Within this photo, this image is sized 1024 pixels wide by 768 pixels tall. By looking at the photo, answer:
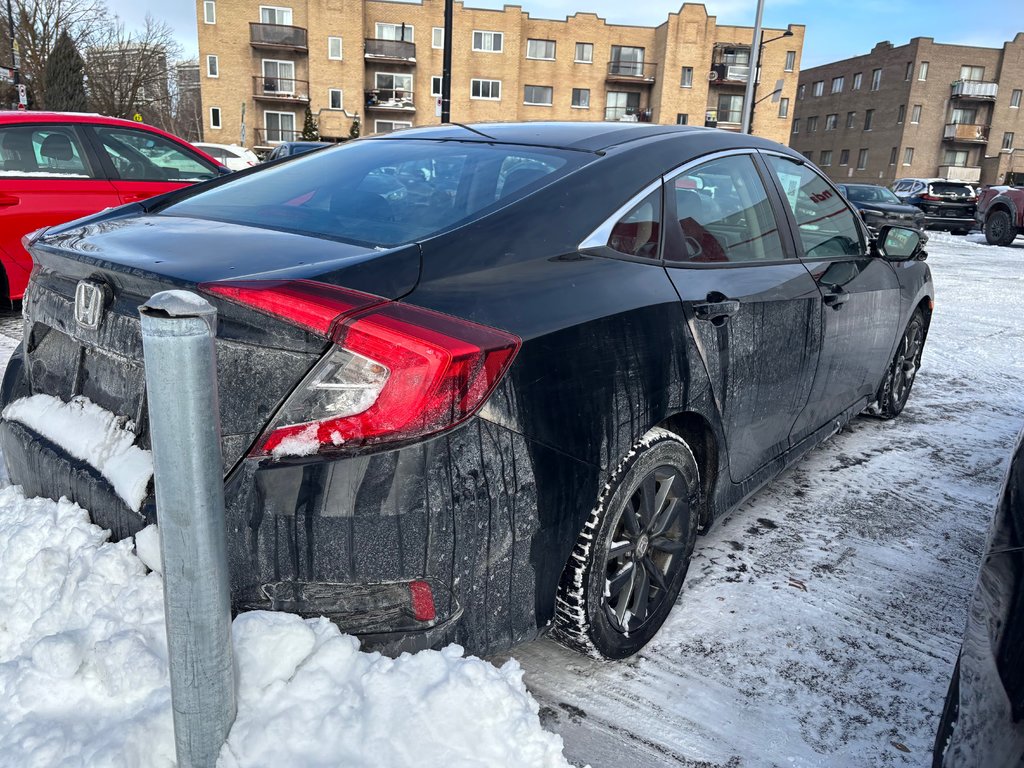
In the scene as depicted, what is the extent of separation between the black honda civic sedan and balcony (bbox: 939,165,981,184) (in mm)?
58964

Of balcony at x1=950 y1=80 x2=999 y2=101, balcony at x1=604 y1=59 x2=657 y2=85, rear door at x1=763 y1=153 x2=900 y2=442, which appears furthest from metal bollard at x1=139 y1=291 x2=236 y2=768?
balcony at x1=950 y1=80 x2=999 y2=101

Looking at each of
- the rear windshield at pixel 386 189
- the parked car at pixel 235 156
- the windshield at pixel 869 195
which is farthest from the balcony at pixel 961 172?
the rear windshield at pixel 386 189

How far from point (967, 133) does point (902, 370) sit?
58.9 m

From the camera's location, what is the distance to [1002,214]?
60.1ft

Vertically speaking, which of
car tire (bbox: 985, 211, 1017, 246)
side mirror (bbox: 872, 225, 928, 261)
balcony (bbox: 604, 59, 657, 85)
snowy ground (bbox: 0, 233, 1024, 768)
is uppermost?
balcony (bbox: 604, 59, 657, 85)

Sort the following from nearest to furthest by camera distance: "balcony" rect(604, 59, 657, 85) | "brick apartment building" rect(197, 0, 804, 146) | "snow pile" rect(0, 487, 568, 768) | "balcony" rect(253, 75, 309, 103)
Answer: "snow pile" rect(0, 487, 568, 768) → "brick apartment building" rect(197, 0, 804, 146) → "balcony" rect(253, 75, 309, 103) → "balcony" rect(604, 59, 657, 85)

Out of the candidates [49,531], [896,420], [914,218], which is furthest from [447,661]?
[914,218]

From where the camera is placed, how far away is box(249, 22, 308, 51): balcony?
1660 inches

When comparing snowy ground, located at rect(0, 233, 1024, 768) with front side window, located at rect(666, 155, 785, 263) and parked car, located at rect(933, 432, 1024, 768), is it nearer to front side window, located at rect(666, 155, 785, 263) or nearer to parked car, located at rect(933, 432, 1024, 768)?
parked car, located at rect(933, 432, 1024, 768)

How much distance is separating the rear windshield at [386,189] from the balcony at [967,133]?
6148cm

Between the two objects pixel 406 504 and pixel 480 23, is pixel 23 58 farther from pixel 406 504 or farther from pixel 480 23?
pixel 406 504

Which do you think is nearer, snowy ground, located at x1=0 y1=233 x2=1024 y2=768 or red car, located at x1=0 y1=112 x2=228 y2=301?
snowy ground, located at x1=0 y1=233 x2=1024 y2=768

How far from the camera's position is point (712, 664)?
7.64 ft

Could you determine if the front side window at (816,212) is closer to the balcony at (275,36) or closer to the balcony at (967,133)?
the balcony at (275,36)
